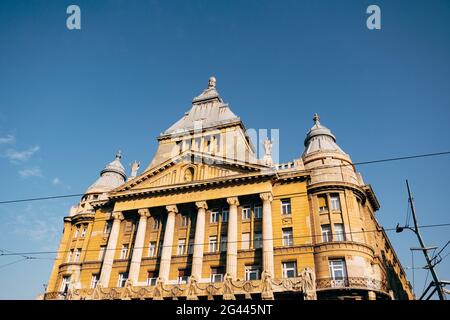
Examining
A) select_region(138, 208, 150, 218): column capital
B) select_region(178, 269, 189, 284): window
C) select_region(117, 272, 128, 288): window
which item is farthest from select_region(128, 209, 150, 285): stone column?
select_region(178, 269, 189, 284): window

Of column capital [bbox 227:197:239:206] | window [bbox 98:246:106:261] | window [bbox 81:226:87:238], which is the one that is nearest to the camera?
column capital [bbox 227:197:239:206]

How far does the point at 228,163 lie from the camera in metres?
36.6

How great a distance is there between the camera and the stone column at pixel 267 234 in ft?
96.9

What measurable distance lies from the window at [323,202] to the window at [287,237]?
3.92m

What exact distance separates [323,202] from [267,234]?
695 centimetres

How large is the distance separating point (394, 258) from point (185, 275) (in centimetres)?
3777

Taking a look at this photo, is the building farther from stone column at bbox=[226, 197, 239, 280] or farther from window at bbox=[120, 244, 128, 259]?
window at bbox=[120, 244, 128, 259]

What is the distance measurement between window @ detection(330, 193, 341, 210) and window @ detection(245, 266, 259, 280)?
9755 mm

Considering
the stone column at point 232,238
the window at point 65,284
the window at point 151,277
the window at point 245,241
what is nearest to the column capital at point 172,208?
the stone column at point 232,238

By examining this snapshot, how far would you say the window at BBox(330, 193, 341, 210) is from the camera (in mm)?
32828

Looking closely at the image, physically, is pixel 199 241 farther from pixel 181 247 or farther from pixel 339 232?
pixel 339 232

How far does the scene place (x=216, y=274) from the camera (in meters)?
32.3
